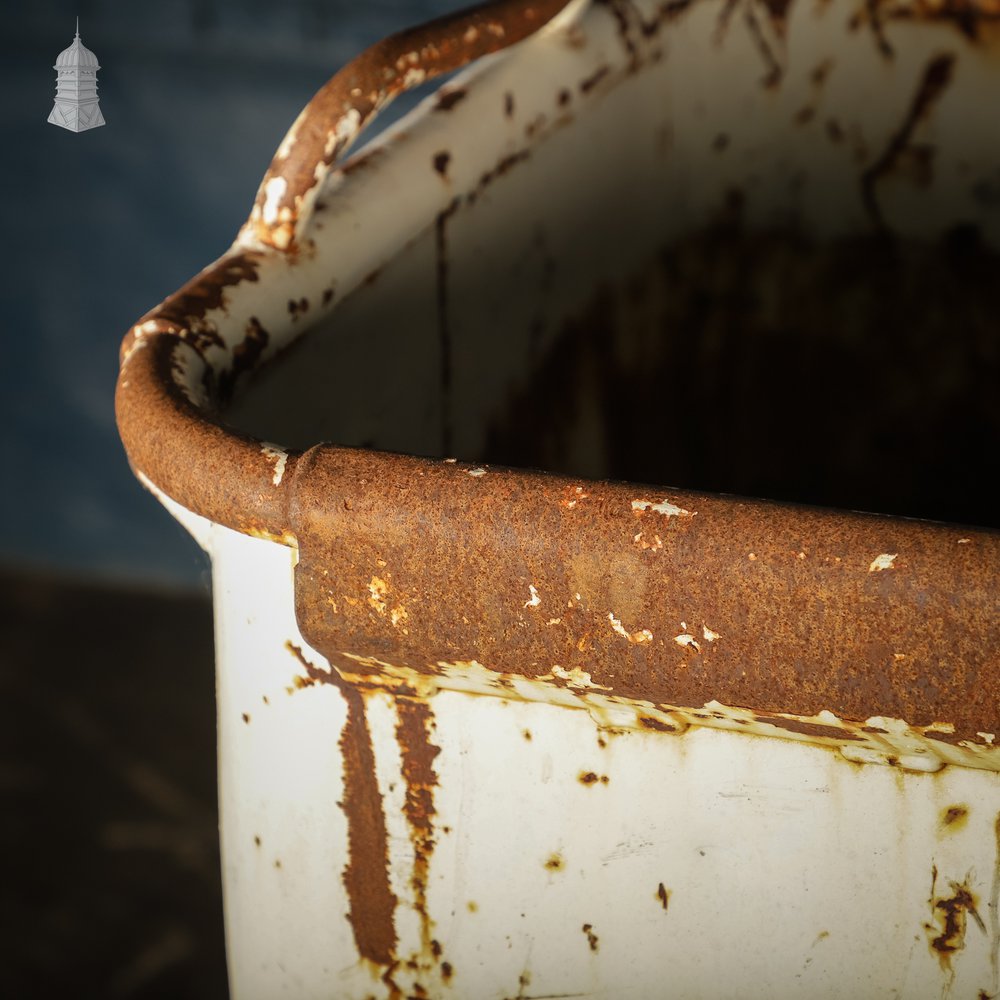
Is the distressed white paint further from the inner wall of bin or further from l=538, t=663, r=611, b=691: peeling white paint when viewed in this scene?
the inner wall of bin

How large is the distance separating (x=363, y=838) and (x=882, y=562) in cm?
33

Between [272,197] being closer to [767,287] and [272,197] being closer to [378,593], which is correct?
[378,593]

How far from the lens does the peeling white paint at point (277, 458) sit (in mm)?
583

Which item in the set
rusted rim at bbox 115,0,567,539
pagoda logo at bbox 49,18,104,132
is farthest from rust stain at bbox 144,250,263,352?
pagoda logo at bbox 49,18,104,132

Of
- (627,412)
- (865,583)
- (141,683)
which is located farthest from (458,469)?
(141,683)

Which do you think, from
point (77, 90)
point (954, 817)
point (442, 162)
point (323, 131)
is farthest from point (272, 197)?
point (77, 90)

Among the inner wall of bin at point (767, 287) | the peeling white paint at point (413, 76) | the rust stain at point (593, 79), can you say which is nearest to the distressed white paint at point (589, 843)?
the peeling white paint at point (413, 76)

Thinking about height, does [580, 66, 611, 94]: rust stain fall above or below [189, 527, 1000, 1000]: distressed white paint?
above

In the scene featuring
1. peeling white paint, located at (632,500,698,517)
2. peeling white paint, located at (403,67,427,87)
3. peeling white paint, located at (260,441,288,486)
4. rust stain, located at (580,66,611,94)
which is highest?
rust stain, located at (580,66,611,94)

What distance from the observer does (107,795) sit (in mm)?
1803

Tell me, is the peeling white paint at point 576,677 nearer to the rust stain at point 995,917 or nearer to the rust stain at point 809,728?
the rust stain at point 809,728

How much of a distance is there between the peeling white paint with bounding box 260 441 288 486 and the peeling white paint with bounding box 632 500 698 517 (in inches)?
6.3

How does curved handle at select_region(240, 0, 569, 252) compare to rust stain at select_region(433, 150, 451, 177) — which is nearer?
curved handle at select_region(240, 0, 569, 252)

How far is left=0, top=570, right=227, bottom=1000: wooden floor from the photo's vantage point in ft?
5.06
